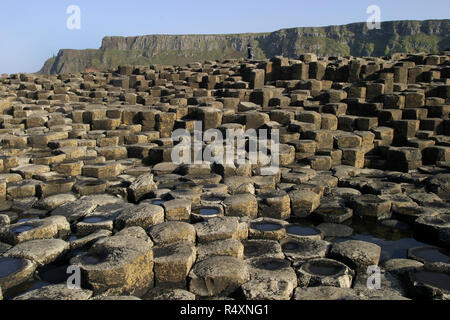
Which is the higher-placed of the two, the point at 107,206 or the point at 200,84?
the point at 200,84

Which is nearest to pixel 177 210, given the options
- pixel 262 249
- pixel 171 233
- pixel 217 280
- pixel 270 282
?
pixel 171 233

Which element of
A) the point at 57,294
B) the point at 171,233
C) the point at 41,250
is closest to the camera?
the point at 57,294

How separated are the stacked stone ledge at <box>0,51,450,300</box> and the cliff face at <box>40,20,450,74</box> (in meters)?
92.2

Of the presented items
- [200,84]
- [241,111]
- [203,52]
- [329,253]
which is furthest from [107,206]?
[203,52]

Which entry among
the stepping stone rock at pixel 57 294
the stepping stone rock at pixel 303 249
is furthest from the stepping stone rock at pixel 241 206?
the stepping stone rock at pixel 57 294

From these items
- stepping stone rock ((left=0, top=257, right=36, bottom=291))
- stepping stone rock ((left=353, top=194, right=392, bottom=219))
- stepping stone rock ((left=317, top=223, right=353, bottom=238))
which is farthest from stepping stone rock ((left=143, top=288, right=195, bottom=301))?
stepping stone rock ((left=353, top=194, right=392, bottom=219))

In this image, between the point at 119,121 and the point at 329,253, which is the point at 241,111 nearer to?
the point at 119,121

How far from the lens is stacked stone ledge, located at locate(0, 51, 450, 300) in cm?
430

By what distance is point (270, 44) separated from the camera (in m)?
128

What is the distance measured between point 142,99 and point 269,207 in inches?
380

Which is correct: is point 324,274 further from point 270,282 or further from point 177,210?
point 177,210

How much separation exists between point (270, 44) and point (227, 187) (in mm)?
128067

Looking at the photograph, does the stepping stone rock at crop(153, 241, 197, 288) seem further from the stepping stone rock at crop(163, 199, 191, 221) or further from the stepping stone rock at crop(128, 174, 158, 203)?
the stepping stone rock at crop(128, 174, 158, 203)

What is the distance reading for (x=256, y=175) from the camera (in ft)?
26.5
